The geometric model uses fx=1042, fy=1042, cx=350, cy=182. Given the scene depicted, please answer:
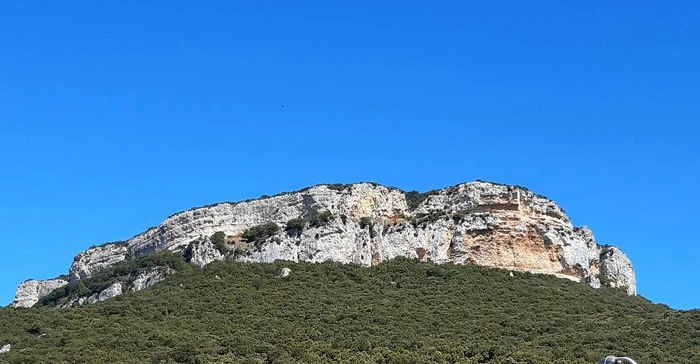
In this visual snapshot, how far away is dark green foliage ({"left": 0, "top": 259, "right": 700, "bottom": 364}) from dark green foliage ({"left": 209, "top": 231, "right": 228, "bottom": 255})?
288cm

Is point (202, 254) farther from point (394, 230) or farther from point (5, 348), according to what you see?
point (5, 348)

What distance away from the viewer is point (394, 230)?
73500 millimetres

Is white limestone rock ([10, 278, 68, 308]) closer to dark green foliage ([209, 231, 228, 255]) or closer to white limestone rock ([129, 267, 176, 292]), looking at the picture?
→ white limestone rock ([129, 267, 176, 292])

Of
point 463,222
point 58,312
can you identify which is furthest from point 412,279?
point 58,312

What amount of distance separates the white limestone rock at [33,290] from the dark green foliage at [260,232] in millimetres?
21803

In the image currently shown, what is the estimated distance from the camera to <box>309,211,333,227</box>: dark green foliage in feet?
235

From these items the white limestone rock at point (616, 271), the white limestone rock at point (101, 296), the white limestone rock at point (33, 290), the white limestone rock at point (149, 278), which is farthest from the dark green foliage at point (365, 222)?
the white limestone rock at point (33, 290)

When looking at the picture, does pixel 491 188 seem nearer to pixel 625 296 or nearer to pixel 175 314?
pixel 625 296

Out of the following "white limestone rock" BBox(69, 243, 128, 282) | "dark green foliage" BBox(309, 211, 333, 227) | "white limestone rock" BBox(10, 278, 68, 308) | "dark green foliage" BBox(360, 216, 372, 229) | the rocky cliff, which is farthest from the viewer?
"white limestone rock" BBox(10, 278, 68, 308)

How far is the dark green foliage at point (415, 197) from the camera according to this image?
7725cm

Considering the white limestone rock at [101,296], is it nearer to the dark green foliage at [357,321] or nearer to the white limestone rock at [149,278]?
the white limestone rock at [149,278]

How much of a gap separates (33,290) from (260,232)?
1048 inches

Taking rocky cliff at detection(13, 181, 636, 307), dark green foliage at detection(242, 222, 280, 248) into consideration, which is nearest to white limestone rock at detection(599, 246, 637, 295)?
rocky cliff at detection(13, 181, 636, 307)

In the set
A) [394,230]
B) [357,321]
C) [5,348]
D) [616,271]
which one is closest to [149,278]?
[394,230]
